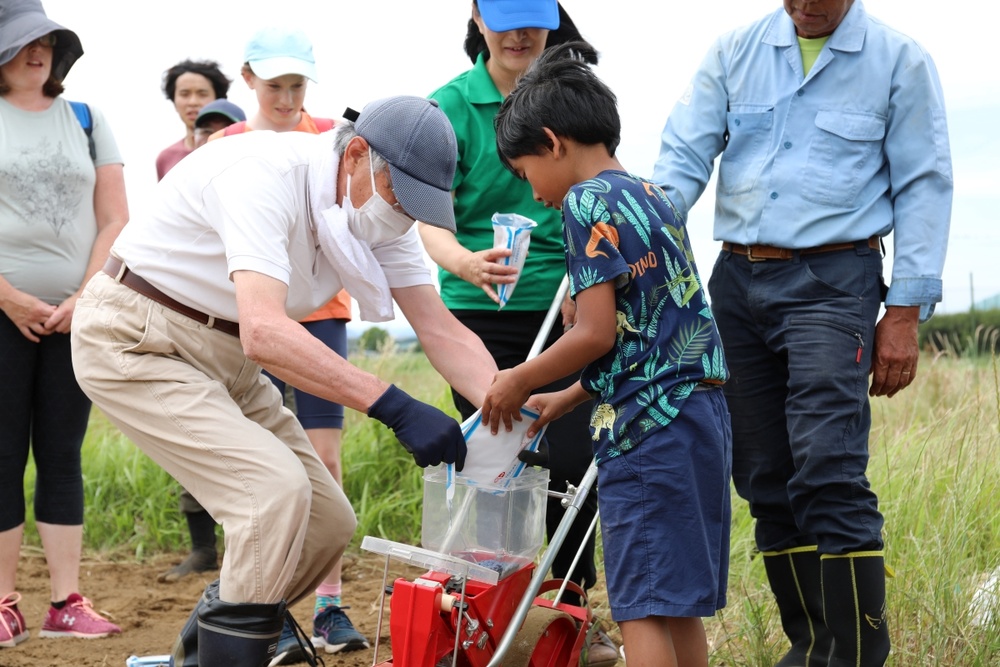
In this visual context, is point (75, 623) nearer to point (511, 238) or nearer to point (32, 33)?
point (32, 33)

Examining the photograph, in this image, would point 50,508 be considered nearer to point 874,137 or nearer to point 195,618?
point 195,618

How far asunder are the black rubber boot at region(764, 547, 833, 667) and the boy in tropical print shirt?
0.58 m

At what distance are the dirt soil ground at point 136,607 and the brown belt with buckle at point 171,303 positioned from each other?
4.59 feet

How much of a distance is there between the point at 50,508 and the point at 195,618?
153cm

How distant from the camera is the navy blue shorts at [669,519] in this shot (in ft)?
9.55

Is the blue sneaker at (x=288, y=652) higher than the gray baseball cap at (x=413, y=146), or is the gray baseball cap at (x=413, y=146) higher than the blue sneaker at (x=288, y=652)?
the gray baseball cap at (x=413, y=146)

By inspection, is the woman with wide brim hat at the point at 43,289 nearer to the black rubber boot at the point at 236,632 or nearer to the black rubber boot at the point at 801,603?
the black rubber boot at the point at 236,632

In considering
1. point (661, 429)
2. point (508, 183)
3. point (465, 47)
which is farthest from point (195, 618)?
point (465, 47)

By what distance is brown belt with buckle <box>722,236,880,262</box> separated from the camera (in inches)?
138

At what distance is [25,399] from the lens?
4.52 m

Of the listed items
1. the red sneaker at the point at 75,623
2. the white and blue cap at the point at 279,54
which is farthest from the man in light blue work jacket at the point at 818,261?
the red sneaker at the point at 75,623

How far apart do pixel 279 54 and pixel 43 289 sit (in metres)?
1.41

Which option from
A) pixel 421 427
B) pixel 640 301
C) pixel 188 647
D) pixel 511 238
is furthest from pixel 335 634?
pixel 640 301

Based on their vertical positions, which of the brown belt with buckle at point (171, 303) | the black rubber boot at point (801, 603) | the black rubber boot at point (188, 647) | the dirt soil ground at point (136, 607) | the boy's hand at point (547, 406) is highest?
the brown belt with buckle at point (171, 303)
